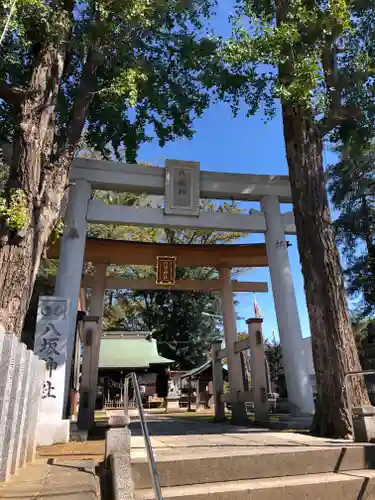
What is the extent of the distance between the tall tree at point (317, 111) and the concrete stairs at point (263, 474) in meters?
1.27

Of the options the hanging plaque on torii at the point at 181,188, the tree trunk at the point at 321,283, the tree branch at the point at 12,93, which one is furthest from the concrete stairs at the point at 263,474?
the hanging plaque on torii at the point at 181,188

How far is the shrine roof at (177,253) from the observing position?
10.2 m

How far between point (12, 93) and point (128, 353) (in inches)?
558

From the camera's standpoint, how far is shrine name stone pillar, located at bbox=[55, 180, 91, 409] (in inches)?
311

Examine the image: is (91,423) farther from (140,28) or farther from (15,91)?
(140,28)

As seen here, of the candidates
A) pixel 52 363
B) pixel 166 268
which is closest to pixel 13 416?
pixel 52 363

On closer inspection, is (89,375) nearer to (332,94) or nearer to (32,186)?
(32,186)

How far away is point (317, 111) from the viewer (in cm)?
659

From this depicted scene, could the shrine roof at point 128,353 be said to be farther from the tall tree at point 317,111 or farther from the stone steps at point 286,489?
the stone steps at point 286,489

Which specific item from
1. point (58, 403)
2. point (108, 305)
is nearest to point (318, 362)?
point (58, 403)

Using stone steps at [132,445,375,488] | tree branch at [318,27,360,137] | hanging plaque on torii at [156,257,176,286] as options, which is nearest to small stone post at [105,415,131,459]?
stone steps at [132,445,375,488]

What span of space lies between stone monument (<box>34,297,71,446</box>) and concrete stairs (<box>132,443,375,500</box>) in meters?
2.53

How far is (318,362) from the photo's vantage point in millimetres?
5617

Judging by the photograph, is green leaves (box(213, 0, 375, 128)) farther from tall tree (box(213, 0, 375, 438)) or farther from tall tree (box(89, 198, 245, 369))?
tall tree (box(89, 198, 245, 369))
